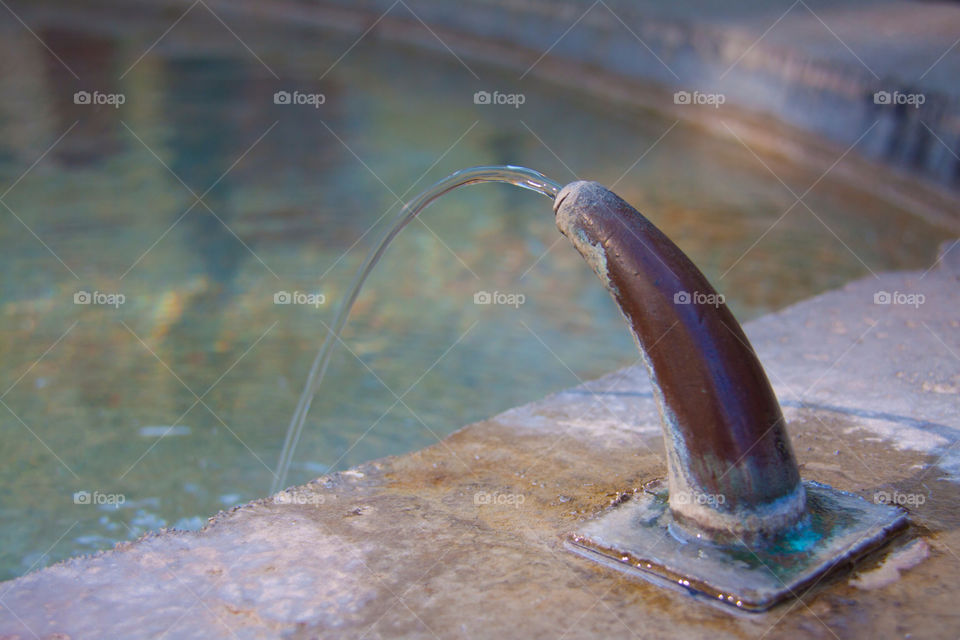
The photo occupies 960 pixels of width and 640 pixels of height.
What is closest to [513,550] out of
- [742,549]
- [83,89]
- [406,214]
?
[742,549]

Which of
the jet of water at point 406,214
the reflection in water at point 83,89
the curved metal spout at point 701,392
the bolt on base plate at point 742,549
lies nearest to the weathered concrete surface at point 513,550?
the bolt on base plate at point 742,549

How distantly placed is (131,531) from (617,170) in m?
4.17

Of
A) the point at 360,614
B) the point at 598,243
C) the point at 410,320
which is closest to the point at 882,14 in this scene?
the point at 410,320

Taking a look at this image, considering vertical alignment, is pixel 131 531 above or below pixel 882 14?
below

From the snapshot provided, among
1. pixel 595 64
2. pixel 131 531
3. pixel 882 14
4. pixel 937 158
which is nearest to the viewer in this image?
pixel 131 531

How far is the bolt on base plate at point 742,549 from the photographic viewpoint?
197 centimetres

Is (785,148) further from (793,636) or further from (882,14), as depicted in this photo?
(793,636)

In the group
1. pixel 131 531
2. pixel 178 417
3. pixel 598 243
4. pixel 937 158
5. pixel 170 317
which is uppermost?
pixel 937 158

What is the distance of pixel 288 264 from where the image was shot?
5.07m

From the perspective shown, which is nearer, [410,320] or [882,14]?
[410,320]

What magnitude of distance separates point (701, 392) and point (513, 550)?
1.71ft

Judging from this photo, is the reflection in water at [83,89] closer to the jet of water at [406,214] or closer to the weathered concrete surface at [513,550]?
the jet of water at [406,214]

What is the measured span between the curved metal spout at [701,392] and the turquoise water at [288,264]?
167 centimetres

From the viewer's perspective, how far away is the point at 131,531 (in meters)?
3.17
